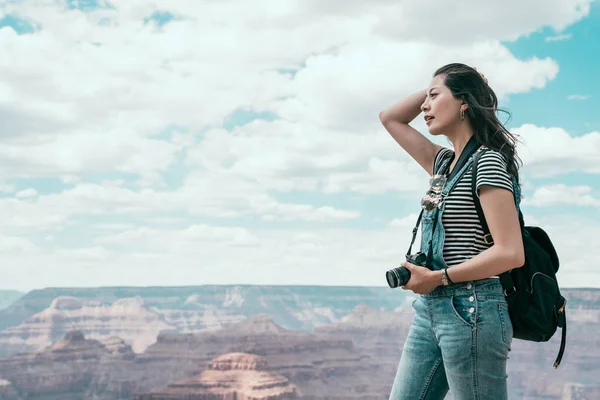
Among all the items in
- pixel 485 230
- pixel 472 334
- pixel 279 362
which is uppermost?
pixel 485 230

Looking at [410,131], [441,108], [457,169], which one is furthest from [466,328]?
[410,131]

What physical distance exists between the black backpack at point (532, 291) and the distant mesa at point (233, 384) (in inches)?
2320

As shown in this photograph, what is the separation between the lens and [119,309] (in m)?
101

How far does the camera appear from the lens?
230 cm

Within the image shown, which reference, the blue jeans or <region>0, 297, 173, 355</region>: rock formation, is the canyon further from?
the blue jeans

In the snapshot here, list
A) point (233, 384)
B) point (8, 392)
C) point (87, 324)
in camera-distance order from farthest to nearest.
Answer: point (87, 324) → point (8, 392) → point (233, 384)

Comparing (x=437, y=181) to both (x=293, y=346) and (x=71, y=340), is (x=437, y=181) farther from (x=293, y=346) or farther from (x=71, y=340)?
(x=71, y=340)

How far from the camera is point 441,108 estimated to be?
2.46m

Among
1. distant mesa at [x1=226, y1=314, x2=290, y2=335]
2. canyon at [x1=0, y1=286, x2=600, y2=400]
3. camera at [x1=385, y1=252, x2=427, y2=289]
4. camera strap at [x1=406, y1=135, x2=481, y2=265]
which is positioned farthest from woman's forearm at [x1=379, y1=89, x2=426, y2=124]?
distant mesa at [x1=226, y1=314, x2=290, y2=335]

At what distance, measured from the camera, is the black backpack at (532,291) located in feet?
7.38

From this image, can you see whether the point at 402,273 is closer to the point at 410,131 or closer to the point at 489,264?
the point at 489,264

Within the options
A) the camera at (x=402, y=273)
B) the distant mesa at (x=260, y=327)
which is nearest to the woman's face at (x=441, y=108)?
the camera at (x=402, y=273)

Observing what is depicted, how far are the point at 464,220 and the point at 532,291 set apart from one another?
0.89ft

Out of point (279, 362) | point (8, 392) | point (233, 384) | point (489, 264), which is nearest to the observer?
point (489, 264)
